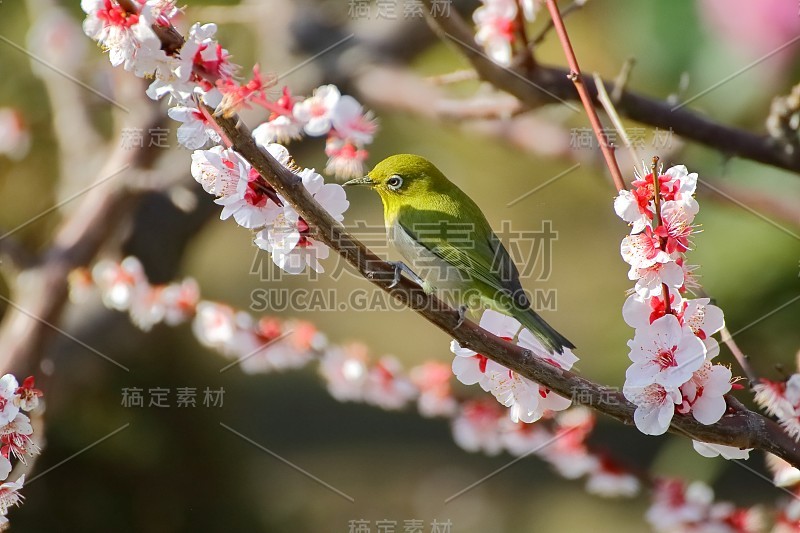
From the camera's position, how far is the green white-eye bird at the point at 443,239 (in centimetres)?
103

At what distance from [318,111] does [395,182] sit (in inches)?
7.8

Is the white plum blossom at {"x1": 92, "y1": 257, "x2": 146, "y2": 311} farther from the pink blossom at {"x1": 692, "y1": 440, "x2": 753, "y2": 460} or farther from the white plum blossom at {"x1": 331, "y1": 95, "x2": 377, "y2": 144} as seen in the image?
the pink blossom at {"x1": 692, "y1": 440, "x2": 753, "y2": 460}

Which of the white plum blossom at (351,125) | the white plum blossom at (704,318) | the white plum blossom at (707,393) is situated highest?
the white plum blossom at (351,125)

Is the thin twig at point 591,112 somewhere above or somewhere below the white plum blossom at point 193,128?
above

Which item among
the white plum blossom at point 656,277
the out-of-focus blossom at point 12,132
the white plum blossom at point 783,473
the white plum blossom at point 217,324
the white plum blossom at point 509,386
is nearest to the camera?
the white plum blossom at point 656,277

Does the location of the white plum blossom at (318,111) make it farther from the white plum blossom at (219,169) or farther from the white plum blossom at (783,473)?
the white plum blossom at (783,473)

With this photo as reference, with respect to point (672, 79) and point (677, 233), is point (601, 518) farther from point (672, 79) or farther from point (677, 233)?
point (677, 233)

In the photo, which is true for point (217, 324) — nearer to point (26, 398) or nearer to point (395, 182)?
point (395, 182)

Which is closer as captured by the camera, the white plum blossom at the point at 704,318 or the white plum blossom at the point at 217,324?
the white plum blossom at the point at 704,318

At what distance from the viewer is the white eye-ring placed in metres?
1.08

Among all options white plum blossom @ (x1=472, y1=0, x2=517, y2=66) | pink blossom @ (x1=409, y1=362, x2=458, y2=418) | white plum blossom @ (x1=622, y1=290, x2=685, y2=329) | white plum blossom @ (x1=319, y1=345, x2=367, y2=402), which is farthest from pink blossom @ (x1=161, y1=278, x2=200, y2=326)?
white plum blossom @ (x1=622, y1=290, x2=685, y2=329)

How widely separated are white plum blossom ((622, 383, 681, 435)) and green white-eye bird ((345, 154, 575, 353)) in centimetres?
38

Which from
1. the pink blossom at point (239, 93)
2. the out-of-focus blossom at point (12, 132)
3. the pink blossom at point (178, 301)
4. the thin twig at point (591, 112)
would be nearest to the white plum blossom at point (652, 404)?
the thin twig at point (591, 112)

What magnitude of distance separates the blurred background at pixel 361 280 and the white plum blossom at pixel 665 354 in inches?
20.0
